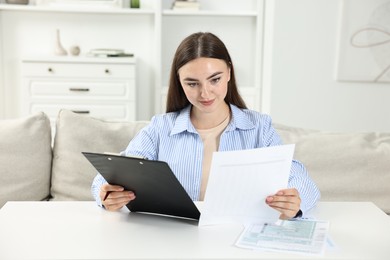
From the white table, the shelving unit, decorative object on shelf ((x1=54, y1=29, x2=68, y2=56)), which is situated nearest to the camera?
the white table

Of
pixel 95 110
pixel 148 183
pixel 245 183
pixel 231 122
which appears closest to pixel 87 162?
pixel 231 122

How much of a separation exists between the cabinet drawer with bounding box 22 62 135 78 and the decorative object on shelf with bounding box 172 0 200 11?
645 millimetres

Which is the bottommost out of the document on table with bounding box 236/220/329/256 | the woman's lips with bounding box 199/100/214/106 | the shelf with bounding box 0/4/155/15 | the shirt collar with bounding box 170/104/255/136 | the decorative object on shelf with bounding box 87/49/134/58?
the document on table with bounding box 236/220/329/256

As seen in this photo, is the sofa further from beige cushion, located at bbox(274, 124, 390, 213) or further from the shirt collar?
the shirt collar

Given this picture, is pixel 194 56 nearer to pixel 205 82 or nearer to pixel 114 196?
pixel 205 82

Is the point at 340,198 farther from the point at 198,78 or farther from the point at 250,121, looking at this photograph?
the point at 198,78

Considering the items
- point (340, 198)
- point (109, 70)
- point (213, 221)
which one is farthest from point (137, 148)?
point (109, 70)

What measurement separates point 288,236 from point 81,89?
11.1 ft

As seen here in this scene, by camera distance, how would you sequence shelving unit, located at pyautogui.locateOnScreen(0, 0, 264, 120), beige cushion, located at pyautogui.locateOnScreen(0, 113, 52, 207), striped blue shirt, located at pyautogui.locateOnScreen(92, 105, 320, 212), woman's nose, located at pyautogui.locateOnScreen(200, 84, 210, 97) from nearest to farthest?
woman's nose, located at pyautogui.locateOnScreen(200, 84, 210, 97) → striped blue shirt, located at pyautogui.locateOnScreen(92, 105, 320, 212) → beige cushion, located at pyautogui.locateOnScreen(0, 113, 52, 207) → shelving unit, located at pyautogui.locateOnScreen(0, 0, 264, 120)

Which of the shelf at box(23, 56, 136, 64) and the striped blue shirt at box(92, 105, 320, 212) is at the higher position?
the shelf at box(23, 56, 136, 64)

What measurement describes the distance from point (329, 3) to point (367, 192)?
7.75 ft

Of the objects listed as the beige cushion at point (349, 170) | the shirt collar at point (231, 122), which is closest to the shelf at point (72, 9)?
the beige cushion at point (349, 170)

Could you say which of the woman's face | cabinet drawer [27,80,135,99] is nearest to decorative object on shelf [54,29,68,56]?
cabinet drawer [27,80,135,99]

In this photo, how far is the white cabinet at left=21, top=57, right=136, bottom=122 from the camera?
14.6ft
